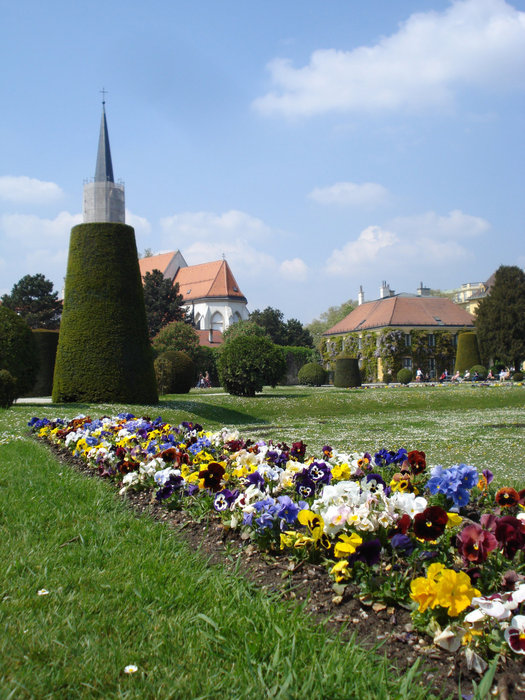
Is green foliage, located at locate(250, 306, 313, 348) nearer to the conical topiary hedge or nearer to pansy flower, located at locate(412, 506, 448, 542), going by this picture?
the conical topiary hedge

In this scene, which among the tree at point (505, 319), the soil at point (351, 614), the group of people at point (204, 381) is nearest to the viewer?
the soil at point (351, 614)

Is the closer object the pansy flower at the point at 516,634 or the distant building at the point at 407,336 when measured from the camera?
the pansy flower at the point at 516,634

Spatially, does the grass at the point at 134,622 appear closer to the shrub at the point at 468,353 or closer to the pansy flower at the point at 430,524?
the pansy flower at the point at 430,524

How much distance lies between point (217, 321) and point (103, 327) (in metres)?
49.2

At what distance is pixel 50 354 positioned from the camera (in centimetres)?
2244

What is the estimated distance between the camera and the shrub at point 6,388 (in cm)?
1305

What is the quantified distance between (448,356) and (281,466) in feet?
144

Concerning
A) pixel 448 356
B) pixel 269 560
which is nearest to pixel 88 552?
pixel 269 560

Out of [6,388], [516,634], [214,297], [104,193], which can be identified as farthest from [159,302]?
[516,634]

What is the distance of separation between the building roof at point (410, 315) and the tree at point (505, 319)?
253 cm

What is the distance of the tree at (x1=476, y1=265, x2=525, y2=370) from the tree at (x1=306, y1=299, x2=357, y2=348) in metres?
34.9

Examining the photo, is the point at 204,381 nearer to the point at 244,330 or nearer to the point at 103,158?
the point at 244,330

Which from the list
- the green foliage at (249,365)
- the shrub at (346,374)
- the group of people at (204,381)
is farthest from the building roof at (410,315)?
the green foliage at (249,365)

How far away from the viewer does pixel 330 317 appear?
83812 millimetres
